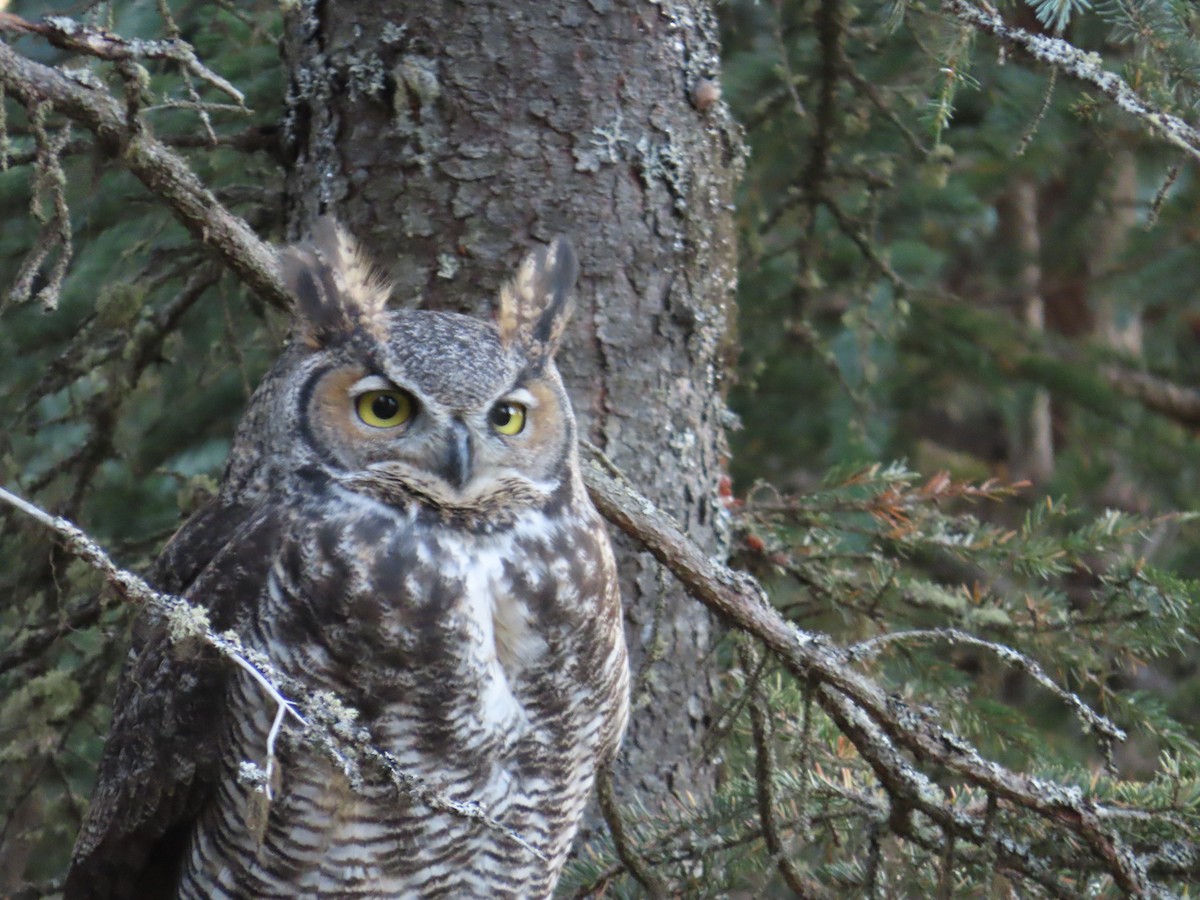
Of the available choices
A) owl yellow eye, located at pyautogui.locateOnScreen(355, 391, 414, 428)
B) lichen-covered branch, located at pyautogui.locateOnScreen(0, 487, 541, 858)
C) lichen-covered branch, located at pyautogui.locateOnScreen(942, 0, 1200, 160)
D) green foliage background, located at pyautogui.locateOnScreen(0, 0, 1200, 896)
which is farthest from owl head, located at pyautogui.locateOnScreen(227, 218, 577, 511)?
lichen-covered branch, located at pyautogui.locateOnScreen(942, 0, 1200, 160)

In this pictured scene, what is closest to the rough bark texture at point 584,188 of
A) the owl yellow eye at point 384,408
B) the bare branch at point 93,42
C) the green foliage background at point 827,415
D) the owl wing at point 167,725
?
the green foliage background at point 827,415

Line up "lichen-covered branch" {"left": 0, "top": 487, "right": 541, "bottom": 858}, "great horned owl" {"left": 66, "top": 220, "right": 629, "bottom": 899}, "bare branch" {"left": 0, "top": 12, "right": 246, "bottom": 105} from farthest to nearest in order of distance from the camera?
"great horned owl" {"left": 66, "top": 220, "right": 629, "bottom": 899}, "bare branch" {"left": 0, "top": 12, "right": 246, "bottom": 105}, "lichen-covered branch" {"left": 0, "top": 487, "right": 541, "bottom": 858}

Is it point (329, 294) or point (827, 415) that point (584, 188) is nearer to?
point (329, 294)

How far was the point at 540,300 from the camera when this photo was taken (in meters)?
2.15

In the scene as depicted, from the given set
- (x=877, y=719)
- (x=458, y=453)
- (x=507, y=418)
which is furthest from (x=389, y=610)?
(x=877, y=719)

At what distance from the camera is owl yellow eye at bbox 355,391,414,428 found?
2014 mm

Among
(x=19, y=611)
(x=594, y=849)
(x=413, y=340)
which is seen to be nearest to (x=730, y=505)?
(x=594, y=849)

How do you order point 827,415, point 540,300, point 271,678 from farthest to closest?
1. point 827,415
2. point 540,300
3. point 271,678

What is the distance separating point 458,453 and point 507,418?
0.41 ft

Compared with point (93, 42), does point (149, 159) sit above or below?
below

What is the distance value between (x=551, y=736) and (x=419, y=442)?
1.67 ft

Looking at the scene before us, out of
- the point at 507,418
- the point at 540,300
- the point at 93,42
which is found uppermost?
the point at 93,42

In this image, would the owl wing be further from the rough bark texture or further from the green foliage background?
the rough bark texture

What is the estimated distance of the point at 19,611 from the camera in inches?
106
